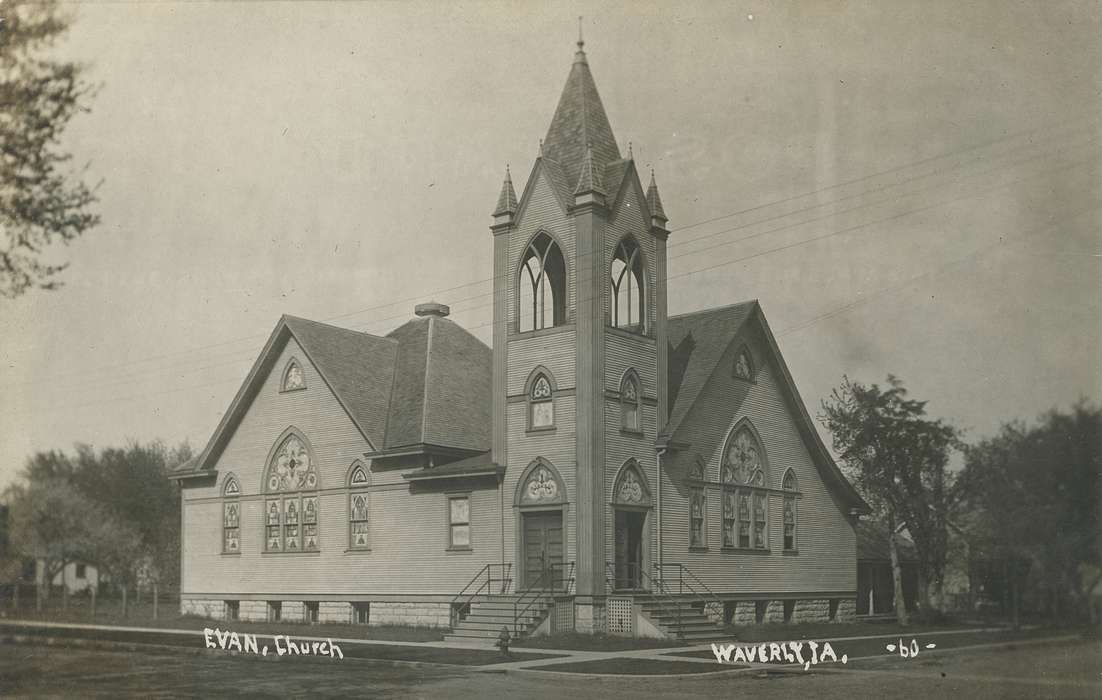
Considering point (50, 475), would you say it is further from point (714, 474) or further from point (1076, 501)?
point (1076, 501)

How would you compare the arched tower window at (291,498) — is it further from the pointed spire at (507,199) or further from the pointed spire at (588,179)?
the pointed spire at (588,179)

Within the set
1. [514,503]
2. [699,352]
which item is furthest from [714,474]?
[514,503]

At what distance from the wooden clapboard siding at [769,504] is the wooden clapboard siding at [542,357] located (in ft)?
12.4

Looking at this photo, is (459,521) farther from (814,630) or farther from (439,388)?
(814,630)

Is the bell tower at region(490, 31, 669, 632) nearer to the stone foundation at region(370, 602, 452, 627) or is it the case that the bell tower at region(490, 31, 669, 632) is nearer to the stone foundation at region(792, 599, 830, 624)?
the stone foundation at region(370, 602, 452, 627)

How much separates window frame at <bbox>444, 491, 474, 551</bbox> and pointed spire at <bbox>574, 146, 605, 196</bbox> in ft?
26.7

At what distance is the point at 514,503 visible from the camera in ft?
94.3

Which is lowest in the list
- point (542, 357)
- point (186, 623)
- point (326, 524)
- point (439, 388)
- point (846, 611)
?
point (846, 611)

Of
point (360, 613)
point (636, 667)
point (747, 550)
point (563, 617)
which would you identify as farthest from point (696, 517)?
point (636, 667)

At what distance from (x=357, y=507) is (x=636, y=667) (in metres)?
14.9

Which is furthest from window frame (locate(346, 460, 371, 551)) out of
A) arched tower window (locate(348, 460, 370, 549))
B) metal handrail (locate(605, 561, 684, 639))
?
metal handrail (locate(605, 561, 684, 639))

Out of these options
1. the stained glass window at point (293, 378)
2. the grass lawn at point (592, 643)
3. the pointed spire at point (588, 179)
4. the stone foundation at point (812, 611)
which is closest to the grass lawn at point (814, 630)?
the stone foundation at point (812, 611)

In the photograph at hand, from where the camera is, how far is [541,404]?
2848 cm

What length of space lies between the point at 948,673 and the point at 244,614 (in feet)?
75.9
